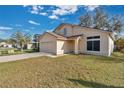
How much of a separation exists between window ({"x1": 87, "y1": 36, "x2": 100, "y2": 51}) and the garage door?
4713 mm

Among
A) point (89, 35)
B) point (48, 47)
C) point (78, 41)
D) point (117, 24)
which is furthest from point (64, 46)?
point (117, 24)

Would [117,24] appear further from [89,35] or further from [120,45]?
[89,35]

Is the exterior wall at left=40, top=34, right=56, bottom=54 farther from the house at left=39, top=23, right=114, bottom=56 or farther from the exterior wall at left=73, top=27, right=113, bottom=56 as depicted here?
the exterior wall at left=73, top=27, right=113, bottom=56

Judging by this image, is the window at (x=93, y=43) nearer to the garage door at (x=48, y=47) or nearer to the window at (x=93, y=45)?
the window at (x=93, y=45)

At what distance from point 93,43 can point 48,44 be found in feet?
21.4

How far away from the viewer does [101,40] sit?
14625mm

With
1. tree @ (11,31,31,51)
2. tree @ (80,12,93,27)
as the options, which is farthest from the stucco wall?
tree @ (11,31,31,51)

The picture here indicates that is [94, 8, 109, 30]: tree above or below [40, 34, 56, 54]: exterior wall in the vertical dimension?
above

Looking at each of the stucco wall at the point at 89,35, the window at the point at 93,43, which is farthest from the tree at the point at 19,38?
the window at the point at 93,43

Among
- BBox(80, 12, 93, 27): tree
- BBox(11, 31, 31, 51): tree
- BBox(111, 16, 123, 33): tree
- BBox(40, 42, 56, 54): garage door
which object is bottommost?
BBox(40, 42, 56, 54): garage door

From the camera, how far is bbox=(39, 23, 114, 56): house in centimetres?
1463

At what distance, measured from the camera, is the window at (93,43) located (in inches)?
592

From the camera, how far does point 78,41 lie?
16.8m
